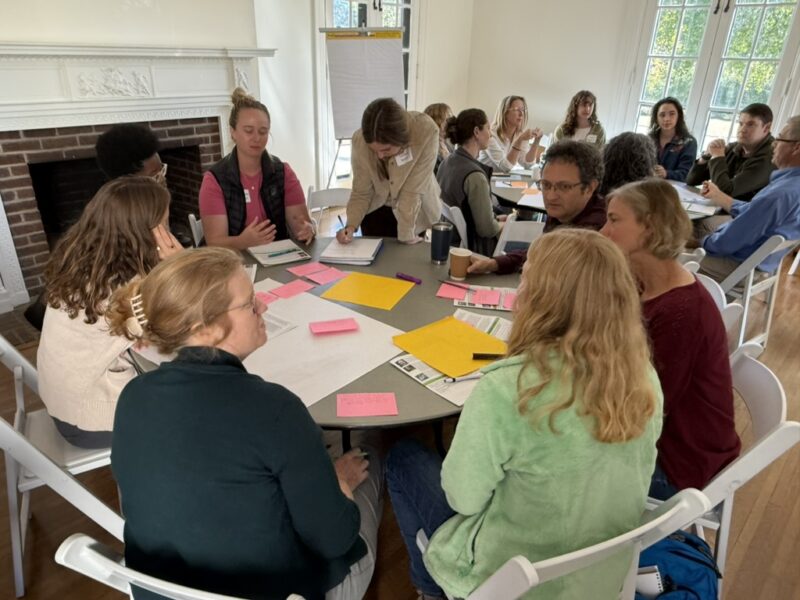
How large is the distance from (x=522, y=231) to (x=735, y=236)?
48.1 inches

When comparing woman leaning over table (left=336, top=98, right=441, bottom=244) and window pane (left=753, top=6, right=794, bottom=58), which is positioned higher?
window pane (left=753, top=6, right=794, bottom=58)

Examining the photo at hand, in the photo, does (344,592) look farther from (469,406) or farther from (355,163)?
(355,163)

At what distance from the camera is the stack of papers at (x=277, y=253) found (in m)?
2.15

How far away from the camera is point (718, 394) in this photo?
4.46 feet

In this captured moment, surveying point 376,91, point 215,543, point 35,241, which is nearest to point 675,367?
point 215,543

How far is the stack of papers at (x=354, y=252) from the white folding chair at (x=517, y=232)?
59 centimetres

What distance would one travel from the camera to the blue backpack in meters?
1.19

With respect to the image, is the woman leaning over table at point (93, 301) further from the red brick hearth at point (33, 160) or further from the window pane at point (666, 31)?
the window pane at point (666, 31)

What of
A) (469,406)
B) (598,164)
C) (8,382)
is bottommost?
(8,382)

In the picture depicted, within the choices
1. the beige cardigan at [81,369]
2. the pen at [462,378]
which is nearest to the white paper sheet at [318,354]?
the pen at [462,378]

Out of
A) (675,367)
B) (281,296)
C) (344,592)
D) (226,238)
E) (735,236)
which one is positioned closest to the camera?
(344,592)

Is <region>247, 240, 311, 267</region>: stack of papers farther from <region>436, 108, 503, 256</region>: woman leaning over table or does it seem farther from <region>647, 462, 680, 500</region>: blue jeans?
<region>647, 462, 680, 500</region>: blue jeans

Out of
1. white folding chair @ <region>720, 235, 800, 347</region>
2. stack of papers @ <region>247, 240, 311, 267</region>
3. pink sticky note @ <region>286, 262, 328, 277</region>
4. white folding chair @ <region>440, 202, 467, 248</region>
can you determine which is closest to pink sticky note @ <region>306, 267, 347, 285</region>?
pink sticky note @ <region>286, 262, 328, 277</region>

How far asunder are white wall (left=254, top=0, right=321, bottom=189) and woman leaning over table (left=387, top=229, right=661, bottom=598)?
4.18m
